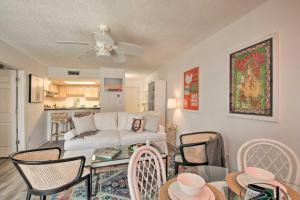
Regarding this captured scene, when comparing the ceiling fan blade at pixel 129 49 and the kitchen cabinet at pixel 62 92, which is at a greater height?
the ceiling fan blade at pixel 129 49

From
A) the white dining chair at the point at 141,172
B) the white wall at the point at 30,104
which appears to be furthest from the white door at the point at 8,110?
the white dining chair at the point at 141,172

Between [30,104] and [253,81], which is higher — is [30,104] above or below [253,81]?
below

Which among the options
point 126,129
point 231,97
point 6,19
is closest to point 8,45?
point 6,19

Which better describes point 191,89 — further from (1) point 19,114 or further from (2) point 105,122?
(1) point 19,114

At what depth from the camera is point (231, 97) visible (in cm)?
224

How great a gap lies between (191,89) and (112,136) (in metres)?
1.98

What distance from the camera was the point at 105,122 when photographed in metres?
3.56

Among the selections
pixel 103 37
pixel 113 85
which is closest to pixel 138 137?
pixel 103 37

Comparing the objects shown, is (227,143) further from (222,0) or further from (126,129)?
(126,129)

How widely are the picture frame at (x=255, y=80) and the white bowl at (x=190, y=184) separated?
1.34m

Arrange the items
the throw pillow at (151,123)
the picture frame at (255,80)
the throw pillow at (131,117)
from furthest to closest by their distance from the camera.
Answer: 1. the throw pillow at (131,117)
2. the throw pillow at (151,123)
3. the picture frame at (255,80)

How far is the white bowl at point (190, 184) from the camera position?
776mm

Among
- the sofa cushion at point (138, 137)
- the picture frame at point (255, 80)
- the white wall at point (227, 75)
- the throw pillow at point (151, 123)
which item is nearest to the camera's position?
the white wall at point (227, 75)

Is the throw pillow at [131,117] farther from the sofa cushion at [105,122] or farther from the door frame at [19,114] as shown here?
the door frame at [19,114]
